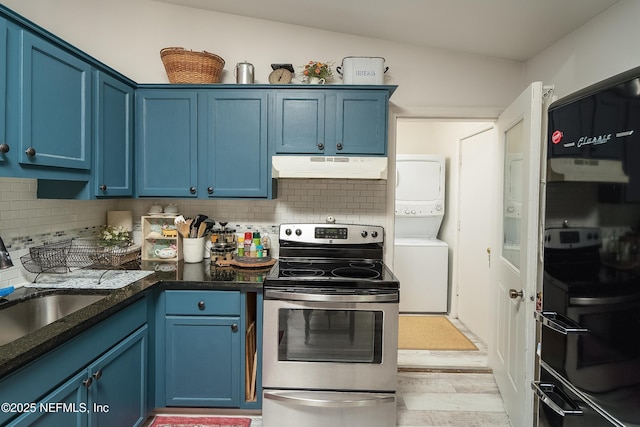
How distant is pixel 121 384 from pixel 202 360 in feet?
1.55

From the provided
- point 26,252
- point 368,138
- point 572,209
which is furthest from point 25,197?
point 572,209

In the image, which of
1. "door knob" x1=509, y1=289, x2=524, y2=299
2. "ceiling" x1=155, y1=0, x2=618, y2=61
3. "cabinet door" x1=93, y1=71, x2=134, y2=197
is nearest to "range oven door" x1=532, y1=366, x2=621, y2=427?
"door knob" x1=509, y1=289, x2=524, y2=299

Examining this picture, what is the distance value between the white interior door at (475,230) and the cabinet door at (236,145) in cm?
197

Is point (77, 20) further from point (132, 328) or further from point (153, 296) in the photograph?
point (132, 328)

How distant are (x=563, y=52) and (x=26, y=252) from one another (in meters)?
3.27

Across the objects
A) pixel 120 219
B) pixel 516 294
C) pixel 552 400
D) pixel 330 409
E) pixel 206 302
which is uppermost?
pixel 120 219

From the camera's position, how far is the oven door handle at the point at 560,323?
1.29 meters

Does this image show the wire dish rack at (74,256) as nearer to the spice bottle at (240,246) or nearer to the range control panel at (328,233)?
the spice bottle at (240,246)

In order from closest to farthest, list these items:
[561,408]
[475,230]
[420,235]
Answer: [561,408]
[475,230]
[420,235]

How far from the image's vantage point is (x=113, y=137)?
2.30m

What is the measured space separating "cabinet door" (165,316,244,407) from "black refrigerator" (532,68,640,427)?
5.25 feet

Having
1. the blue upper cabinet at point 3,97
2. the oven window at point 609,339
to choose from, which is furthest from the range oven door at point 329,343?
the blue upper cabinet at point 3,97

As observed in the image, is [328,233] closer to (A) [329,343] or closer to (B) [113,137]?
(A) [329,343]

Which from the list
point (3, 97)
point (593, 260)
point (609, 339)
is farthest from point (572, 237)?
point (3, 97)
